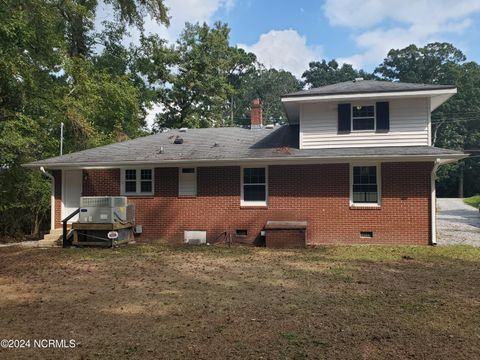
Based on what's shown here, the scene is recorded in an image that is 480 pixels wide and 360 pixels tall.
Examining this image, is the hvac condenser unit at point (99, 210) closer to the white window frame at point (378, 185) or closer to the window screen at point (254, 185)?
the window screen at point (254, 185)

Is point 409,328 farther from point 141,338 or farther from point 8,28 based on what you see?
point 8,28

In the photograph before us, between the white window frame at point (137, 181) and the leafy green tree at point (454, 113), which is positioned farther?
the leafy green tree at point (454, 113)

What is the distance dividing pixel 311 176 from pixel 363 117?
8.90 ft

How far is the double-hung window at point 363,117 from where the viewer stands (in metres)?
13.9

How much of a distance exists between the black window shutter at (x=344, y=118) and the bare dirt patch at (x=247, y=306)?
4.61 metres

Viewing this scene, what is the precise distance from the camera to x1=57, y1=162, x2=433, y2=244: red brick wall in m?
13.0

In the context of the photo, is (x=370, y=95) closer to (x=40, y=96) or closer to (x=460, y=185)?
(x=40, y=96)

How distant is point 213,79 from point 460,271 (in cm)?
2916

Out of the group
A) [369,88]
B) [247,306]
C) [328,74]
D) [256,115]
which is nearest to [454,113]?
[328,74]

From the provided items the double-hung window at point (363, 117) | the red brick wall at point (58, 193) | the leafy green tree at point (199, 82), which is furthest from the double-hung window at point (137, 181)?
the leafy green tree at point (199, 82)

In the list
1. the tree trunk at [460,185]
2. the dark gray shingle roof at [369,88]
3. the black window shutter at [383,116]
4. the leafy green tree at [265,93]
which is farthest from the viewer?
the tree trunk at [460,185]

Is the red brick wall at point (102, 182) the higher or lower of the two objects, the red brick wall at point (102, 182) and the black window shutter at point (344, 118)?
the lower

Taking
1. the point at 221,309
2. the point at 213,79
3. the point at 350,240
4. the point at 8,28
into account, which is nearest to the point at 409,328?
the point at 221,309

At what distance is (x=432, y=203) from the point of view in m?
12.8
